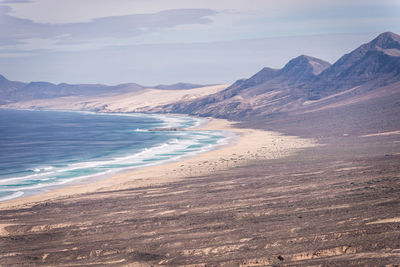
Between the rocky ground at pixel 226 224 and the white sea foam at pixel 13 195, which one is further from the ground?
the white sea foam at pixel 13 195

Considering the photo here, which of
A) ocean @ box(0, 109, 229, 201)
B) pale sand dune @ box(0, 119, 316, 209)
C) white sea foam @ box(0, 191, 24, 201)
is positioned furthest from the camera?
ocean @ box(0, 109, 229, 201)

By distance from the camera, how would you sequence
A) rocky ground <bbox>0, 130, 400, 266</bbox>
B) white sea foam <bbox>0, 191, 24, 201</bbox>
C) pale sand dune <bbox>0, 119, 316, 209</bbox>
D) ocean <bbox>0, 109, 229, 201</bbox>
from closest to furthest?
rocky ground <bbox>0, 130, 400, 266</bbox> < white sea foam <bbox>0, 191, 24, 201</bbox> < pale sand dune <bbox>0, 119, 316, 209</bbox> < ocean <bbox>0, 109, 229, 201</bbox>

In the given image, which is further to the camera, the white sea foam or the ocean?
the ocean

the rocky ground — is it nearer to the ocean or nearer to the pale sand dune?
A: the pale sand dune

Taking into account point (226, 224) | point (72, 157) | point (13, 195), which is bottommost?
point (226, 224)

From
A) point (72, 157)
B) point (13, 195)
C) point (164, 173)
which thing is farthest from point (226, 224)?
point (72, 157)

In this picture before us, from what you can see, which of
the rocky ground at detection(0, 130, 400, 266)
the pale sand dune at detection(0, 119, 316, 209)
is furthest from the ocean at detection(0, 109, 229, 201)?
the rocky ground at detection(0, 130, 400, 266)

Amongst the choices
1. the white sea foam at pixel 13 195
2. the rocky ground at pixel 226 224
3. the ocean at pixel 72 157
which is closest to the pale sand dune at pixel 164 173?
the white sea foam at pixel 13 195

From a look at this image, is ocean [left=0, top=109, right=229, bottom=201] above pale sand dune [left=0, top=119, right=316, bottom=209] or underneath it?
above

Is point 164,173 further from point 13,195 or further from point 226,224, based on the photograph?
point 226,224

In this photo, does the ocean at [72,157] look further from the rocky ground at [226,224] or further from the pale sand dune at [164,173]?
the rocky ground at [226,224]

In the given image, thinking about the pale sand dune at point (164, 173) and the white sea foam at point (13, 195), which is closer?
the white sea foam at point (13, 195)
